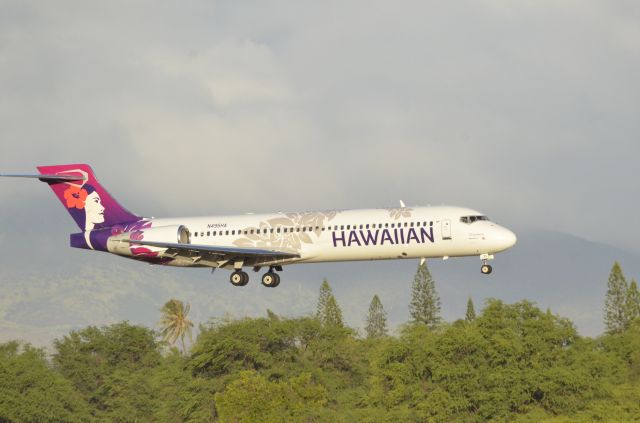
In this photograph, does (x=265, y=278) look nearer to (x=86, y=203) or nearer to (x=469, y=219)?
(x=469, y=219)

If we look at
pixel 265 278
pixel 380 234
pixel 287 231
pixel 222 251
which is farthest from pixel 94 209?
pixel 380 234

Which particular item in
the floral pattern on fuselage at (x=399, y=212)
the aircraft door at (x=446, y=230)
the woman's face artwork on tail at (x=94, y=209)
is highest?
the woman's face artwork on tail at (x=94, y=209)

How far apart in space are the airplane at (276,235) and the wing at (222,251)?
59 millimetres

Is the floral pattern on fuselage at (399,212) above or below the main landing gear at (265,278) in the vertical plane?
above

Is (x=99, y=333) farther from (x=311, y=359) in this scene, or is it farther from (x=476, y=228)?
(x=476, y=228)

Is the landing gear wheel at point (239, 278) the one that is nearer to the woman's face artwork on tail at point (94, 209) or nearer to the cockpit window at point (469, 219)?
the woman's face artwork on tail at point (94, 209)

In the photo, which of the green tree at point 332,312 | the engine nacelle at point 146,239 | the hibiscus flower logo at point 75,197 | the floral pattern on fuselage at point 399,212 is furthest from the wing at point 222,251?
the green tree at point 332,312

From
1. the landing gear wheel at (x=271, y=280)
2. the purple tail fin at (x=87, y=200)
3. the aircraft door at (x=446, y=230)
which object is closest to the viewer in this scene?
the aircraft door at (x=446, y=230)

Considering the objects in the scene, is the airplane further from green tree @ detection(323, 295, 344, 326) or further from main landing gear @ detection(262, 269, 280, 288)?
green tree @ detection(323, 295, 344, 326)

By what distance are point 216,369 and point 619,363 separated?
1618 inches

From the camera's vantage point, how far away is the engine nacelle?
78.8m

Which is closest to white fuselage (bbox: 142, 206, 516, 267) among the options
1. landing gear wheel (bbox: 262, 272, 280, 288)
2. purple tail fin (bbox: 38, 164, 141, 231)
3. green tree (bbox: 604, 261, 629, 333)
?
landing gear wheel (bbox: 262, 272, 280, 288)

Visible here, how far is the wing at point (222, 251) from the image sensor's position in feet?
245

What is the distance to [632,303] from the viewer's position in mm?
196250
